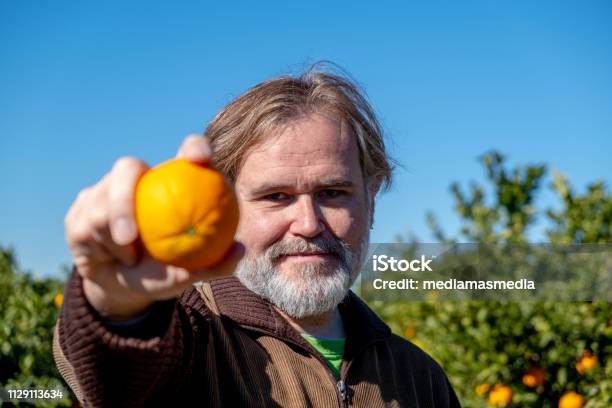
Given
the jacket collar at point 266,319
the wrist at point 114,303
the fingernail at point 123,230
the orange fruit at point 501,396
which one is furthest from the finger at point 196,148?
the orange fruit at point 501,396

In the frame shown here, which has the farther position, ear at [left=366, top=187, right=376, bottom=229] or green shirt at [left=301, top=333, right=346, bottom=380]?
ear at [left=366, top=187, right=376, bottom=229]

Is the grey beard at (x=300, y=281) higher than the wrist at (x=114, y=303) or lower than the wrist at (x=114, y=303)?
higher

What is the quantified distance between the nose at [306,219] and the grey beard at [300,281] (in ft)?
0.11

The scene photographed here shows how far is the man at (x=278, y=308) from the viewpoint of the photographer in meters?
1.30

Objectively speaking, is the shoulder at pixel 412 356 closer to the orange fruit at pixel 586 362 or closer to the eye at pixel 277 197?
the eye at pixel 277 197

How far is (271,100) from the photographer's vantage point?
2283 mm

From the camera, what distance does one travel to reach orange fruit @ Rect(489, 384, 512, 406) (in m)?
4.18


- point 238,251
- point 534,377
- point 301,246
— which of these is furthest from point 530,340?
point 238,251

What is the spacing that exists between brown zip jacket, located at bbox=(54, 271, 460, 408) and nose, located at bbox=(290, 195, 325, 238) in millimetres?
246

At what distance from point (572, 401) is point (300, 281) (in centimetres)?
276

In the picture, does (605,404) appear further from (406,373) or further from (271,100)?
(271,100)

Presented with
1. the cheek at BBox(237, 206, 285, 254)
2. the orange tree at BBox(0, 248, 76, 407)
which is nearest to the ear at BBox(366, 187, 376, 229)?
the cheek at BBox(237, 206, 285, 254)

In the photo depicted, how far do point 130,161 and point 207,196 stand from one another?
14cm

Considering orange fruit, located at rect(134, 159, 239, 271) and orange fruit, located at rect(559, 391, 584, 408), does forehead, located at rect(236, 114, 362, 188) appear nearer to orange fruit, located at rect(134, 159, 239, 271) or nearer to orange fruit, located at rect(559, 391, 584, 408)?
orange fruit, located at rect(134, 159, 239, 271)
